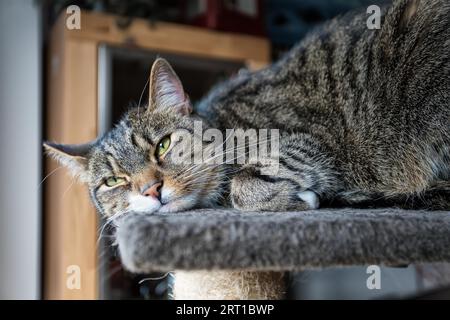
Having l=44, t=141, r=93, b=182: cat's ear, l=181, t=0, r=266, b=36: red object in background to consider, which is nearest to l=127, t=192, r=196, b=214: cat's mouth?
l=44, t=141, r=93, b=182: cat's ear

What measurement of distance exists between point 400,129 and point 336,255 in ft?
1.60

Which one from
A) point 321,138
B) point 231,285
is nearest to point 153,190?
point 231,285

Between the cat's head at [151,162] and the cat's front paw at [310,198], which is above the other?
the cat's head at [151,162]

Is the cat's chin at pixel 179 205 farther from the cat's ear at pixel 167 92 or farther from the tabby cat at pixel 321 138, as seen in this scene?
the cat's ear at pixel 167 92

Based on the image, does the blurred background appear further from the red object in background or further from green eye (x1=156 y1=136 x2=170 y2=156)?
green eye (x1=156 y1=136 x2=170 y2=156)

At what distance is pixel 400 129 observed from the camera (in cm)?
113

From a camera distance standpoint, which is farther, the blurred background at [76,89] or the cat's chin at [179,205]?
the blurred background at [76,89]

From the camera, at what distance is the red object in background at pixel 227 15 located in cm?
214

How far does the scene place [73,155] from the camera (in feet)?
3.91

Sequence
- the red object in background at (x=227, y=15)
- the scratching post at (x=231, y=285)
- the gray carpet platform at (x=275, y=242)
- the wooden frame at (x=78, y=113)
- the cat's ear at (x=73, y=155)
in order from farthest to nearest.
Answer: the red object in background at (x=227, y=15)
the wooden frame at (x=78, y=113)
the cat's ear at (x=73, y=155)
the scratching post at (x=231, y=285)
the gray carpet platform at (x=275, y=242)

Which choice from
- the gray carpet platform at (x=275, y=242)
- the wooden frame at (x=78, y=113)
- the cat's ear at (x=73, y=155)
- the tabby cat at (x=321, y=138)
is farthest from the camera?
the wooden frame at (x=78, y=113)

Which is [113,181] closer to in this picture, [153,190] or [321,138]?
[153,190]

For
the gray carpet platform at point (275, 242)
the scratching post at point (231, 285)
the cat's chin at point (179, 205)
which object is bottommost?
the scratching post at point (231, 285)

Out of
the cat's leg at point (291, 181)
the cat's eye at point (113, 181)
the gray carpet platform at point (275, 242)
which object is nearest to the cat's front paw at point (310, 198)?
→ the cat's leg at point (291, 181)
